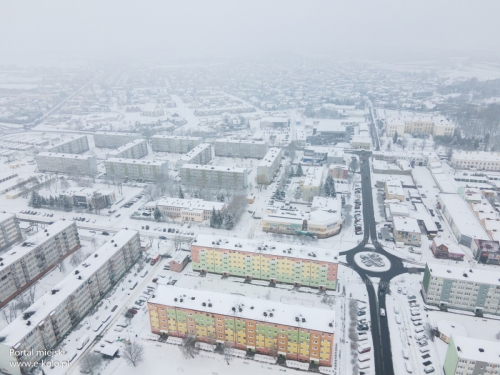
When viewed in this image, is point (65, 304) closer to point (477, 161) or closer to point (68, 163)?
point (68, 163)

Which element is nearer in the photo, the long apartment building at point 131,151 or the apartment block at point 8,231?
the apartment block at point 8,231

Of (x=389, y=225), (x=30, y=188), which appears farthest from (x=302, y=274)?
(x=30, y=188)

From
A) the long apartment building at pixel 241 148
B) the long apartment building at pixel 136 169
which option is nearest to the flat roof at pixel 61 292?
the long apartment building at pixel 136 169

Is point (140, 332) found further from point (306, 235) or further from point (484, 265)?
point (484, 265)

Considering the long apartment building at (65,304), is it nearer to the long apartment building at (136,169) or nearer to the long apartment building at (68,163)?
the long apartment building at (136,169)

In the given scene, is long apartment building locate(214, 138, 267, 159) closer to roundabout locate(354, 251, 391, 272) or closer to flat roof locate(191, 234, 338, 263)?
roundabout locate(354, 251, 391, 272)

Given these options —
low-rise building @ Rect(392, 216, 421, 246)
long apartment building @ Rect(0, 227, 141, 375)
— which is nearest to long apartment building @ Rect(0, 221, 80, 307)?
long apartment building @ Rect(0, 227, 141, 375)
